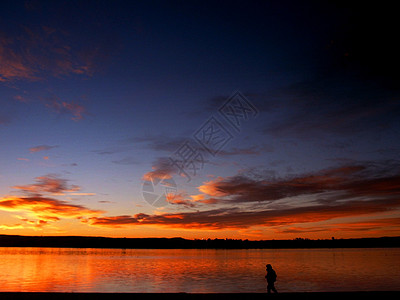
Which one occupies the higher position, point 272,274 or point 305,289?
point 272,274
